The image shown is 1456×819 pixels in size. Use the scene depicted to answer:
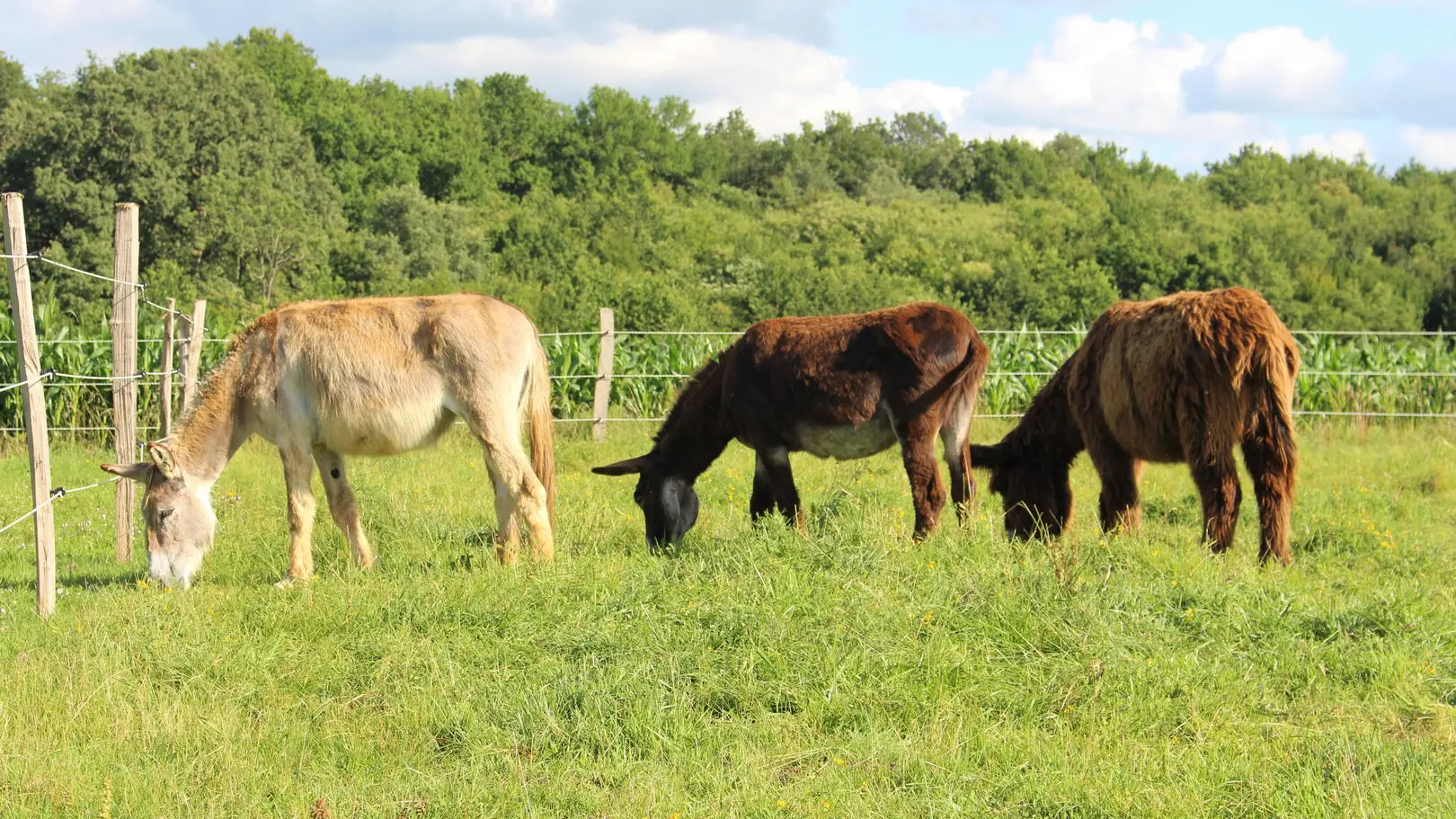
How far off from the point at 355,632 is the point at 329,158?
160ft

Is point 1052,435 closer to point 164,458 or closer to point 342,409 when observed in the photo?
point 342,409

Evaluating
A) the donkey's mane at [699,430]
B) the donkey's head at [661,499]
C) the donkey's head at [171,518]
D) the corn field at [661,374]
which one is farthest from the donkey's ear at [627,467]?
the corn field at [661,374]

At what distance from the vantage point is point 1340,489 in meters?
10.2

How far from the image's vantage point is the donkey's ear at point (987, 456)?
25.9 feet

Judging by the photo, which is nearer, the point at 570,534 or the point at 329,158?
the point at 570,534

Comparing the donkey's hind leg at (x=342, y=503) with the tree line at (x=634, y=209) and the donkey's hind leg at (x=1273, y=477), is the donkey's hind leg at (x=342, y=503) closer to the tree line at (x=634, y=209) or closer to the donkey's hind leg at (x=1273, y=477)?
the donkey's hind leg at (x=1273, y=477)

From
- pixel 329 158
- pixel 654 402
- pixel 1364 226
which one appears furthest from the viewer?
pixel 329 158

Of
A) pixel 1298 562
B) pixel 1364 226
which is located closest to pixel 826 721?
pixel 1298 562

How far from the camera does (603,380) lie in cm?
1367

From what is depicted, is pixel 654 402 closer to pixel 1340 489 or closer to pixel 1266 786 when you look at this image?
pixel 1340 489

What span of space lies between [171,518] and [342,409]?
1.15 meters

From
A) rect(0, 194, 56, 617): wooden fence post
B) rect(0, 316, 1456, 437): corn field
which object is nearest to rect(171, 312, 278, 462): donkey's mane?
rect(0, 194, 56, 617): wooden fence post

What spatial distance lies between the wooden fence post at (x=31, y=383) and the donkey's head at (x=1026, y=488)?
213 inches

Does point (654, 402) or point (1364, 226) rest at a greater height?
point (1364, 226)
